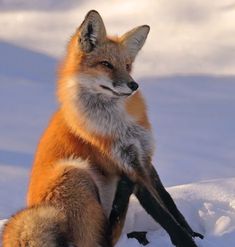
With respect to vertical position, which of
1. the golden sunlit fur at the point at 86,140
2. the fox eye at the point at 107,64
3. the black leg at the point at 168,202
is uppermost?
the fox eye at the point at 107,64

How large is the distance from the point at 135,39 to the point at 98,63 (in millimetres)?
537

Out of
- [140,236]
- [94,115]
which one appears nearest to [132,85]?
[94,115]

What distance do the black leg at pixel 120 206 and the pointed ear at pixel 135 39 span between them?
3.98ft

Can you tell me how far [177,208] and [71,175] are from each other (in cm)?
121

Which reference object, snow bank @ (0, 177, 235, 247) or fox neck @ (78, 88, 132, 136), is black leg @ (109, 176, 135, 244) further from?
fox neck @ (78, 88, 132, 136)

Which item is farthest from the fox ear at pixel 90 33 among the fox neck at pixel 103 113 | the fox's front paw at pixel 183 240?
the fox's front paw at pixel 183 240

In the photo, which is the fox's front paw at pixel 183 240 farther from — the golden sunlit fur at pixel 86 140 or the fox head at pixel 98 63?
the fox head at pixel 98 63

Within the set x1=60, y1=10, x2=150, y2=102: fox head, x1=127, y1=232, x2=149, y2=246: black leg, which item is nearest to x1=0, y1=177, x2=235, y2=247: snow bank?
x1=127, y1=232, x2=149, y2=246: black leg

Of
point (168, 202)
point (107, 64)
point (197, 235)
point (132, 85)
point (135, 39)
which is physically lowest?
point (197, 235)

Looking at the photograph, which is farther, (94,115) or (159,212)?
(94,115)

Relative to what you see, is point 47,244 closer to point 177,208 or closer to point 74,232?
point 74,232

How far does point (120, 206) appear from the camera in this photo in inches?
223

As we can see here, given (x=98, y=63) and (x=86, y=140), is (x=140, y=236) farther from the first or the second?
(x=98, y=63)

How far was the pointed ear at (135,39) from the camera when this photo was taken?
20.2ft
